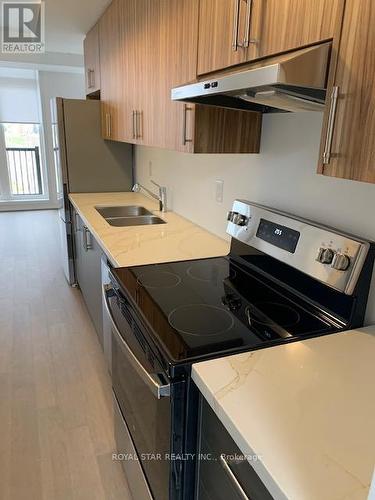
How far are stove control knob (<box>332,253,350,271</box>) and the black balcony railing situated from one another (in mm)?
6464

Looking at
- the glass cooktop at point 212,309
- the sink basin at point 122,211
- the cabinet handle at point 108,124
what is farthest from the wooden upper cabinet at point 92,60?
the glass cooktop at point 212,309

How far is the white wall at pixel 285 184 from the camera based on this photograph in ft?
3.76

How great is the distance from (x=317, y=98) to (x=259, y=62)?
0.22 metres

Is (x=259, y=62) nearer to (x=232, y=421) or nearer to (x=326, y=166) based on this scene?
(x=326, y=166)

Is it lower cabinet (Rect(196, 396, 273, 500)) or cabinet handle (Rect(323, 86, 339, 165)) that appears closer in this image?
lower cabinet (Rect(196, 396, 273, 500))

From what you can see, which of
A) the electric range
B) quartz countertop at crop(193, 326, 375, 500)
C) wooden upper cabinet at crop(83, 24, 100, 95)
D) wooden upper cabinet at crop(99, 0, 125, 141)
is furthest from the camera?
wooden upper cabinet at crop(83, 24, 100, 95)

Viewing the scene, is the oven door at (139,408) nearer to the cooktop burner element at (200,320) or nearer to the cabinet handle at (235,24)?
the cooktop burner element at (200,320)

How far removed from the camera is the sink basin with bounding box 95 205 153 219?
9.45 ft

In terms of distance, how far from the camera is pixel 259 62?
107 centimetres

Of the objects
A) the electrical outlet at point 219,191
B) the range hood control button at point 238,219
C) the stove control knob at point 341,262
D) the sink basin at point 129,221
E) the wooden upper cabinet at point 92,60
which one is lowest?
the sink basin at point 129,221

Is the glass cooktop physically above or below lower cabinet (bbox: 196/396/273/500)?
above

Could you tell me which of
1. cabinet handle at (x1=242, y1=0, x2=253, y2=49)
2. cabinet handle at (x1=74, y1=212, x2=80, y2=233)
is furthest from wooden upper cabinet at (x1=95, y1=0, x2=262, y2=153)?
cabinet handle at (x1=74, y1=212, x2=80, y2=233)

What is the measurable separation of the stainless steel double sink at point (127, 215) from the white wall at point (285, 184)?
459 millimetres

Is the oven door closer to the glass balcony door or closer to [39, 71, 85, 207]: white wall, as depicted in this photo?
[39, 71, 85, 207]: white wall
